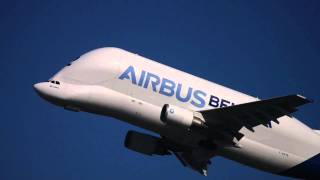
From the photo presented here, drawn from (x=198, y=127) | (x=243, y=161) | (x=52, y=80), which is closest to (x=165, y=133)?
(x=198, y=127)

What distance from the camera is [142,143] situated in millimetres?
45781

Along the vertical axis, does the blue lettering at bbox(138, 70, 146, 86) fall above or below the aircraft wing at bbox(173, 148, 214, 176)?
above

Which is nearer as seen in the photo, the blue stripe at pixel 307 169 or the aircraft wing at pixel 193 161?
the blue stripe at pixel 307 169

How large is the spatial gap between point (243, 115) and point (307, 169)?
26.3 ft

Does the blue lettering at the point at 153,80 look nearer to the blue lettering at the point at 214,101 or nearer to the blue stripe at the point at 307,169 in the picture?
the blue lettering at the point at 214,101

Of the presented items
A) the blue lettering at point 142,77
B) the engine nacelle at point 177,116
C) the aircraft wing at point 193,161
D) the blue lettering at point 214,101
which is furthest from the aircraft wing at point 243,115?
the aircraft wing at point 193,161

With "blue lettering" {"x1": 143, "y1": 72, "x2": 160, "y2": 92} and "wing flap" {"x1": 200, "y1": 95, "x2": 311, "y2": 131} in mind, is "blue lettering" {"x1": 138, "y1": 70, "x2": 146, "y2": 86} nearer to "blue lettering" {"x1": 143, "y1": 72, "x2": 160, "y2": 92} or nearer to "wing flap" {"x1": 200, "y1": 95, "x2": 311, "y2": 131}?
"blue lettering" {"x1": 143, "y1": 72, "x2": 160, "y2": 92}

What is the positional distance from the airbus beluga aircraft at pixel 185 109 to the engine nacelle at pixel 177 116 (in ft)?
0.10

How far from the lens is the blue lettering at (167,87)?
4100cm

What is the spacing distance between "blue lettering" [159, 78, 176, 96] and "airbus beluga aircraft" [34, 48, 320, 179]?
67mm

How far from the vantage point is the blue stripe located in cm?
4375

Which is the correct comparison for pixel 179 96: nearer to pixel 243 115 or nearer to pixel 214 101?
pixel 214 101

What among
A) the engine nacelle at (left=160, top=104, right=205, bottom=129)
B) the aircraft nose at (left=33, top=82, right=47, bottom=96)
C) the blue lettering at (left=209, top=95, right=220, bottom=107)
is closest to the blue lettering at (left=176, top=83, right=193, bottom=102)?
the blue lettering at (left=209, top=95, right=220, bottom=107)

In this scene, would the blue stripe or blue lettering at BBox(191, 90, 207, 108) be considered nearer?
blue lettering at BBox(191, 90, 207, 108)
